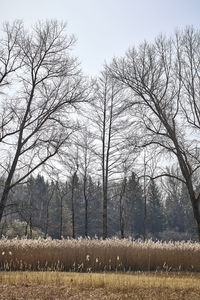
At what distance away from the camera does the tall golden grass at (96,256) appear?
9.20m

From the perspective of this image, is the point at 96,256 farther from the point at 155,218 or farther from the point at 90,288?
the point at 155,218

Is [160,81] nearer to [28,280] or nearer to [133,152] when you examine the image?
[133,152]

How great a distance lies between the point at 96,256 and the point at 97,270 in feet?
1.58

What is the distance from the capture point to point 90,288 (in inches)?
230

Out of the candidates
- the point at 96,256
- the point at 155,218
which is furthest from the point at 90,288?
the point at 155,218

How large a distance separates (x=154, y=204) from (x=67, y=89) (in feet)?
120

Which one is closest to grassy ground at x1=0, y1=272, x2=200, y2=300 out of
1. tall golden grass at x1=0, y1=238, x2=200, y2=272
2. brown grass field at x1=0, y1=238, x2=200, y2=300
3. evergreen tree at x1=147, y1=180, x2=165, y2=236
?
brown grass field at x1=0, y1=238, x2=200, y2=300

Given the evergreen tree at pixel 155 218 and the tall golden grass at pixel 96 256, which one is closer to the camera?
the tall golden grass at pixel 96 256

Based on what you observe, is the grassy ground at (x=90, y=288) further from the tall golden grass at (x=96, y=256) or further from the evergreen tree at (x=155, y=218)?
the evergreen tree at (x=155, y=218)

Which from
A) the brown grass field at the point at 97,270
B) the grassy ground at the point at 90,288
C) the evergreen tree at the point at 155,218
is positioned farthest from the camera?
the evergreen tree at the point at 155,218

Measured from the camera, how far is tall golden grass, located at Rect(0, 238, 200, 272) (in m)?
9.20

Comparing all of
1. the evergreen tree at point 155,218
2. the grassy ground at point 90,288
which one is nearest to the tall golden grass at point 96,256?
the grassy ground at point 90,288

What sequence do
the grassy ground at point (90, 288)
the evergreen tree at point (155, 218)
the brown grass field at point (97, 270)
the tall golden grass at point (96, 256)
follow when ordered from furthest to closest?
the evergreen tree at point (155, 218), the tall golden grass at point (96, 256), the brown grass field at point (97, 270), the grassy ground at point (90, 288)

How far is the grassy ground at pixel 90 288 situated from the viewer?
5129mm
